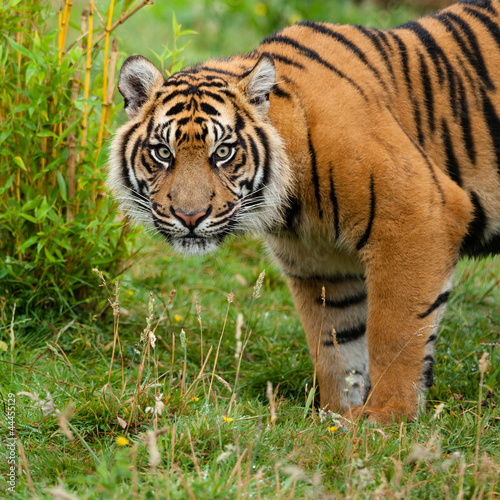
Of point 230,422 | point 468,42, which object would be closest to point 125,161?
point 230,422

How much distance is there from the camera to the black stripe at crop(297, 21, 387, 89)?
3682 millimetres

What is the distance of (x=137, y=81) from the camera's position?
11.5ft

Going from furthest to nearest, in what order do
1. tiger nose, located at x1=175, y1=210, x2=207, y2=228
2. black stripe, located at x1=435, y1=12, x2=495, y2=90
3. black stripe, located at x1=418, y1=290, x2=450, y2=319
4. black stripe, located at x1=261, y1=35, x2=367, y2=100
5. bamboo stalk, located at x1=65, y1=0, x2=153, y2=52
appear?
black stripe, located at x1=435, y1=12, x2=495, y2=90 < bamboo stalk, located at x1=65, y1=0, x2=153, y2=52 < black stripe, located at x1=261, y1=35, x2=367, y2=100 < black stripe, located at x1=418, y1=290, x2=450, y2=319 < tiger nose, located at x1=175, y1=210, x2=207, y2=228

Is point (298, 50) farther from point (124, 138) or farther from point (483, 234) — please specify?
point (483, 234)

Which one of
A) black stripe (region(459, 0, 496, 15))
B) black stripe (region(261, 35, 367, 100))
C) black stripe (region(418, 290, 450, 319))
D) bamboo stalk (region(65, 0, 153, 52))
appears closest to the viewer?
black stripe (region(418, 290, 450, 319))

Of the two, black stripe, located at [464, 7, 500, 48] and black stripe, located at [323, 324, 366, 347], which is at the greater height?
black stripe, located at [464, 7, 500, 48]

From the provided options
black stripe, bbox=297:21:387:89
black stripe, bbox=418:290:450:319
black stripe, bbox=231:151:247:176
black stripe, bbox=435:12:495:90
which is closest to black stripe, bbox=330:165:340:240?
black stripe, bbox=231:151:247:176

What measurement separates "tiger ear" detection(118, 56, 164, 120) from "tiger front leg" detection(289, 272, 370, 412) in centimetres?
137

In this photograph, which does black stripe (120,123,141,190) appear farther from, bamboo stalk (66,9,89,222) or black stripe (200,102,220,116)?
bamboo stalk (66,9,89,222)

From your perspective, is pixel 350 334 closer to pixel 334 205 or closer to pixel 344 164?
pixel 334 205

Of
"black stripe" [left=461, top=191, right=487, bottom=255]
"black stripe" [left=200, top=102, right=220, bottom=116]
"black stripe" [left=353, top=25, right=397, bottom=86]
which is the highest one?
"black stripe" [left=353, top=25, right=397, bottom=86]

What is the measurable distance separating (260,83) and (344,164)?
1.87ft

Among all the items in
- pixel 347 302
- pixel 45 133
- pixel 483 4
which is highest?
pixel 483 4

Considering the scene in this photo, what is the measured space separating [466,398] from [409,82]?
1.74 meters
